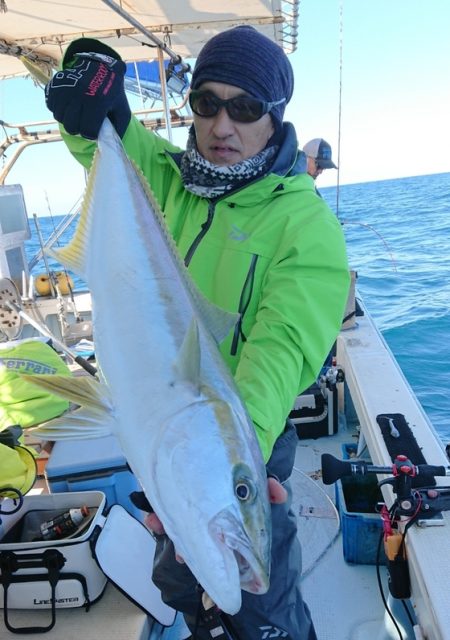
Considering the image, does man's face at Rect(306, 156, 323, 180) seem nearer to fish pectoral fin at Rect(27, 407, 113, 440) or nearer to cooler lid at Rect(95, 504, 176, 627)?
cooler lid at Rect(95, 504, 176, 627)

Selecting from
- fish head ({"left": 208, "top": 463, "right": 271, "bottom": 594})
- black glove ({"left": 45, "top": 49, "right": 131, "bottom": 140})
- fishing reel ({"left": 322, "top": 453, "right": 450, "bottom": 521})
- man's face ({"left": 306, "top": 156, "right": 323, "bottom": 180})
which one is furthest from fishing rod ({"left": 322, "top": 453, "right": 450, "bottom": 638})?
man's face ({"left": 306, "top": 156, "right": 323, "bottom": 180})

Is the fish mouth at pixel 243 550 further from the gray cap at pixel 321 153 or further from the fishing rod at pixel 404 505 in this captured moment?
the gray cap at pixel 321 153

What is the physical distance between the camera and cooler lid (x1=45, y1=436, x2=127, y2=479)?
109 inches

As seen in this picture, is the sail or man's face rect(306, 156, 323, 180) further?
man's face rect(306, 156, 323, 180)

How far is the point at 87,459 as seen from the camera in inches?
110

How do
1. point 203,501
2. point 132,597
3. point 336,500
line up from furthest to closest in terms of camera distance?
point 336,500
point 132,597
point 203,501

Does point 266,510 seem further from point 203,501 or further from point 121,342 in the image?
point 121,342

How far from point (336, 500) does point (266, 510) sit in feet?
8.50

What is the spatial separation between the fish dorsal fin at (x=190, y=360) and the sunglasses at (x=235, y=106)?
2.85 feet

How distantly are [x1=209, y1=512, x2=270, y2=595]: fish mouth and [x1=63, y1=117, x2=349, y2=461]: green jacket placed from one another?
10.2 inches

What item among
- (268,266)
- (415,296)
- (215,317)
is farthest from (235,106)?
(415,296)

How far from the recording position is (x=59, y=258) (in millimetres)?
1400

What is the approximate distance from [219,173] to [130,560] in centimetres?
182

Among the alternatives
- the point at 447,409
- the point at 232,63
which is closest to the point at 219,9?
the point at 232,63
